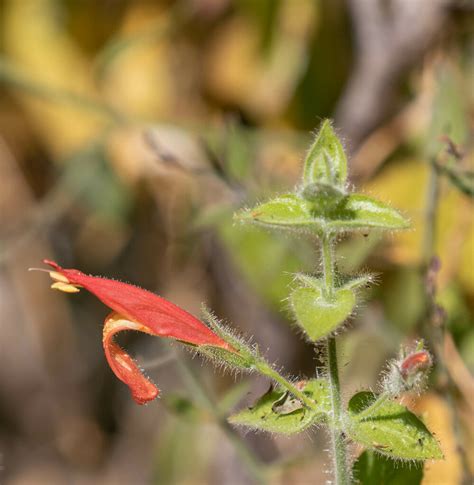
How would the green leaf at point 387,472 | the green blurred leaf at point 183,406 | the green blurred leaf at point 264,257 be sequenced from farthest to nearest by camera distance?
the green blurred leaf at point 264,257
the green blurred leaf at point 183,406
the green leaf at point 387,472

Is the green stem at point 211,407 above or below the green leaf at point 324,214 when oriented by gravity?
below

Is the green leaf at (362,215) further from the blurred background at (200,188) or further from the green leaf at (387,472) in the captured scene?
the blurred background at (200,188)

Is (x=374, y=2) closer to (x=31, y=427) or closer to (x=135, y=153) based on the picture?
(x=135, y=153)

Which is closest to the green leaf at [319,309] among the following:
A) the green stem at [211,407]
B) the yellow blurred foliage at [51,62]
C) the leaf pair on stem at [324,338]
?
the leaf pair on stem at [324,338]

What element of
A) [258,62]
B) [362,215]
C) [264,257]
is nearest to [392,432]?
[362,215]

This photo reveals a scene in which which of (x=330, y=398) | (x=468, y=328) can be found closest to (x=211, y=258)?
(x=468, y=328)

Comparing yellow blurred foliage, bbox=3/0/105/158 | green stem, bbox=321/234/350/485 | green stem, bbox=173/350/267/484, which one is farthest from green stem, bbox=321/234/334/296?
yellow blurred foliage, bbox=3/0/105/158

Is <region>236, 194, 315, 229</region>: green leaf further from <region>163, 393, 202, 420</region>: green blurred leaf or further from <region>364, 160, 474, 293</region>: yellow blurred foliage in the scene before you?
<region>364, 160, 474, 293</region>: yellow blurred foliage
